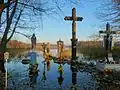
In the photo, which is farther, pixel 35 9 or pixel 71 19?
pixel 71 19

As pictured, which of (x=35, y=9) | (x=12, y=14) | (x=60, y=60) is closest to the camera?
(x=35, y=9)

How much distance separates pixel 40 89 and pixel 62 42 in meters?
21.2

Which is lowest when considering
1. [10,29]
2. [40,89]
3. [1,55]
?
[40,89]

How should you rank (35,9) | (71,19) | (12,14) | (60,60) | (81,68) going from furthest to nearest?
(60,60)
(71,19)
(81,68)
(12,14)
(35,9)

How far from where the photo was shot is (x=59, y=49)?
35094mm

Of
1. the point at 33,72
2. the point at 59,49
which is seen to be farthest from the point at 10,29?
the point at 59,49

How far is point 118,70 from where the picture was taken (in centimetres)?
2036

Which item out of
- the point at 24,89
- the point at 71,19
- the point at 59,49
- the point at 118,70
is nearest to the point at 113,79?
the point at 118,70

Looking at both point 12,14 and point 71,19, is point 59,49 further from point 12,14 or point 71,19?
point 12,14

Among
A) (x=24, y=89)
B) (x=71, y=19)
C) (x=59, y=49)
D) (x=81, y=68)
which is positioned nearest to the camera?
(x=24, y=89)

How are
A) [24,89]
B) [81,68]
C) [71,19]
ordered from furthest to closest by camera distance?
[71,19] → [81,68] → [24,89]

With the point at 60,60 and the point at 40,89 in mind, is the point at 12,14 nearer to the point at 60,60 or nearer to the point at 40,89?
the point at 40,89

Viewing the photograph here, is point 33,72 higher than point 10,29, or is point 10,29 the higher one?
point 10,29

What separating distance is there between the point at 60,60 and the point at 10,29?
12.3 m
